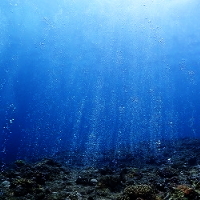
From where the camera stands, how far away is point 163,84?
318 ft

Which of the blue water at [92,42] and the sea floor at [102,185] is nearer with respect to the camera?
the sea floor at [102,185]

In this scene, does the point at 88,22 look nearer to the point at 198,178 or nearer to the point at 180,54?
the point at 180,54

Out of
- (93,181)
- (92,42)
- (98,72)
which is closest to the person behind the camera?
(93,181)

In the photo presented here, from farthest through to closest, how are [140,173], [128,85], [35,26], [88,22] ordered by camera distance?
[128,85], [35,26], [88,22], [140,173]

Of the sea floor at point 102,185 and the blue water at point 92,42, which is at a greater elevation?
the blue water at point 92,42

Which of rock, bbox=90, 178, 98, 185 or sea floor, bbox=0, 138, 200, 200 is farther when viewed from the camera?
rock, bbox=90, 178, 98, 185

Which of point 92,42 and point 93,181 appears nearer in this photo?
point 93,181

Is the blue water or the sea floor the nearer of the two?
the sea floor

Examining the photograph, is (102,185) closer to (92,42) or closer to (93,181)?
(93,181)

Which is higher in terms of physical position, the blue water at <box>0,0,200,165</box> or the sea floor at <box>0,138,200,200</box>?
the blue water at <box>0,0,200,165</box>

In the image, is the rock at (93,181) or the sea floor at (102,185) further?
the rock at (93,181)

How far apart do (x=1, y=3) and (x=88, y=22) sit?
1531 centimetres

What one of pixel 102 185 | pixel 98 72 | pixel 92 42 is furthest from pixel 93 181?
pixel 98 72

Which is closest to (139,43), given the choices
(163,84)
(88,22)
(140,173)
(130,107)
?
(88,22)
